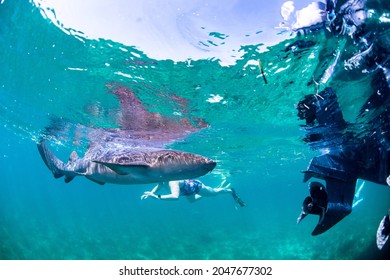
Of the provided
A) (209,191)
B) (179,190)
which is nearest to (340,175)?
(179,190)

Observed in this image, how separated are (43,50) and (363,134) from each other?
15.3m

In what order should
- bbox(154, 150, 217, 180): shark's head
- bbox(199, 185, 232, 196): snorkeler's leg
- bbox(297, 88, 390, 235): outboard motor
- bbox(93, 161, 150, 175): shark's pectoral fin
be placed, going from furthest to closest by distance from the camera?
bbox(199, 185, 232, 196): snorkeler's leg
bbox(297, 88, 390, 235): outboard motor
bbox(93, 161, 150, 175): shark's pectoral fin
bbox(154, 150, 217, 180): shark's head

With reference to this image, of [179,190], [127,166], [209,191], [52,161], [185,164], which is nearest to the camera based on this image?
[185,164]

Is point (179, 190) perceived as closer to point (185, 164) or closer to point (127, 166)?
point (127, 166)

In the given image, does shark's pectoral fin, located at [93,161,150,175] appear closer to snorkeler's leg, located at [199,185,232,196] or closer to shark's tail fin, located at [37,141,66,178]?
shark's tail fin, located at [37,141,66,178]

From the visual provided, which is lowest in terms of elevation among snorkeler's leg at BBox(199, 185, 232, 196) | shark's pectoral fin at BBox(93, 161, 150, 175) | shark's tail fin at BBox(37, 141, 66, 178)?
shark's pectoral fin at BBox(93, 161, 150, 175)

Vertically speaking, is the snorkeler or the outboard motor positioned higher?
the snorkeler

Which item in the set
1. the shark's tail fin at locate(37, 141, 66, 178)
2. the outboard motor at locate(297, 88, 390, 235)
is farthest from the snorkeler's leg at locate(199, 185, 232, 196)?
the outboard motor at locate(297, 88, 390, 235)

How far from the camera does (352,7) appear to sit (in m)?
5.14

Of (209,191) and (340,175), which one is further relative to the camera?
(209,191)

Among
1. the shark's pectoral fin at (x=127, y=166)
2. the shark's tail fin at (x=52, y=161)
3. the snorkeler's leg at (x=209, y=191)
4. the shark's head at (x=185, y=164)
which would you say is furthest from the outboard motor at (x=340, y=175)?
the snorkeler's leg at (x=209, y=191)

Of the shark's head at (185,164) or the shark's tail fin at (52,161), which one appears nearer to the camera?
the shark's head at (185,164)

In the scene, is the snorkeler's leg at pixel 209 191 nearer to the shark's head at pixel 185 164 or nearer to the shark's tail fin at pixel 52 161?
the shark's tail fin at pixel 52 161

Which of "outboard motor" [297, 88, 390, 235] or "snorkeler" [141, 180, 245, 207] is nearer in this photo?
"outboard motor" [297, 88, 390, 235]
